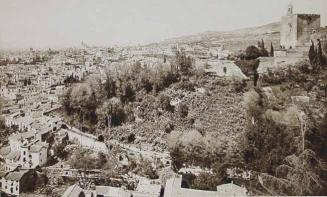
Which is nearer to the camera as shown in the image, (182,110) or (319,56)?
(182,110)

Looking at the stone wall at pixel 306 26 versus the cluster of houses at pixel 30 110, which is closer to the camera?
the cluster of houses at pixel 30 110

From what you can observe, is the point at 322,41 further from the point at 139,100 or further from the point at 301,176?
the point at 139,100

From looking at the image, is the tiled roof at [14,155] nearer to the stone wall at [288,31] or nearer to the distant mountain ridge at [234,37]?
the distant mountain ridge at [234,37]

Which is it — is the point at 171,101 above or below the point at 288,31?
below

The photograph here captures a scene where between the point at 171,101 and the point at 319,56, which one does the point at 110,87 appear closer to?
the point at 171,101

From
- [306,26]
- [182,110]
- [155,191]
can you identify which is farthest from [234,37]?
[155,191]

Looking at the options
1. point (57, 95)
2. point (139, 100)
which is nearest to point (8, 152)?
point (57, 95)

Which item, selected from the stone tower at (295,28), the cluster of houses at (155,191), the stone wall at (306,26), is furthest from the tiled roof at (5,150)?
the stone wall at (306,26)

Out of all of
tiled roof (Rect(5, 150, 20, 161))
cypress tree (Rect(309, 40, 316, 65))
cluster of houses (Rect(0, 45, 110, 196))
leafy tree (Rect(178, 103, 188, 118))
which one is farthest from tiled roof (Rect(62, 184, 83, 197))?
cypress tree (Rect(309, 40, 316, 65))
